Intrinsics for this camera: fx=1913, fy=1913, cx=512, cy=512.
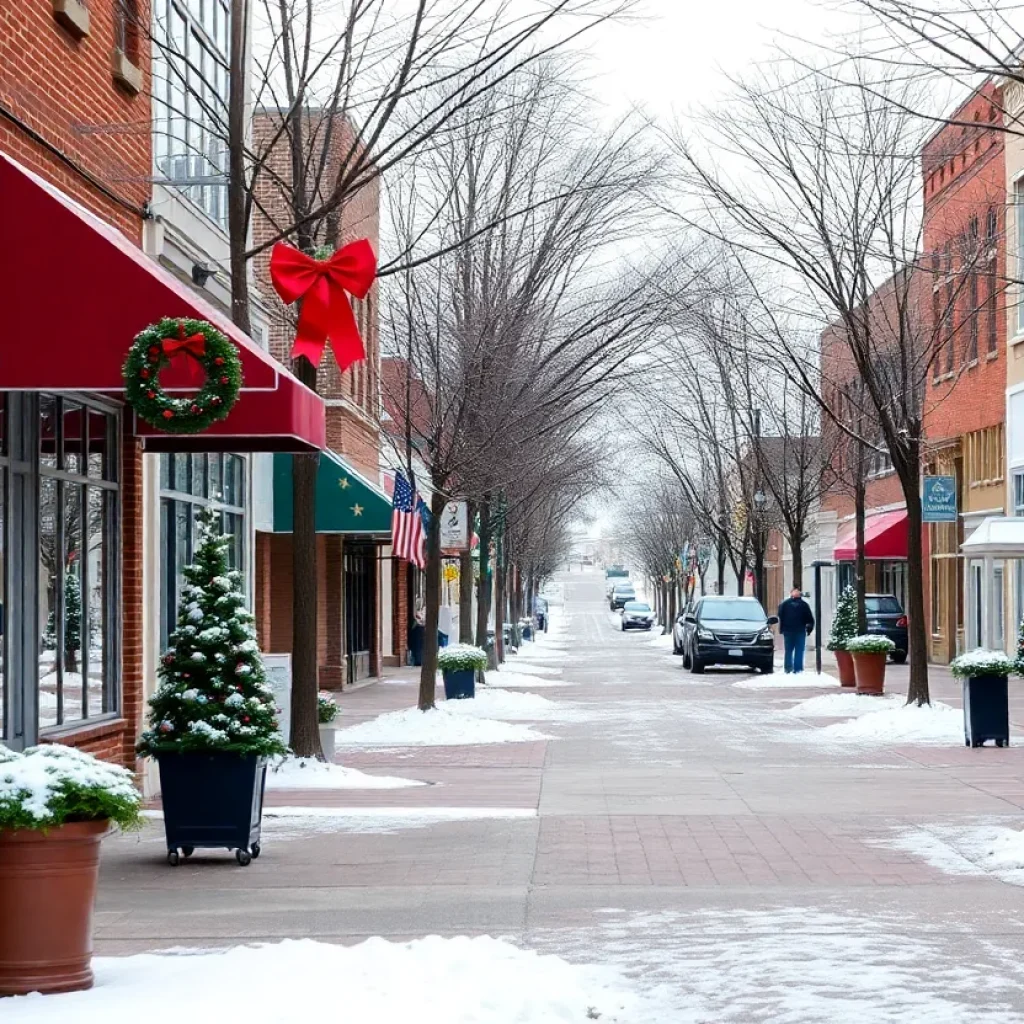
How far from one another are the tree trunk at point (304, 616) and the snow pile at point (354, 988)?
8.45 m

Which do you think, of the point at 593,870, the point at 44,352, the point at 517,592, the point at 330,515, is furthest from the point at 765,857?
the point at 517,592

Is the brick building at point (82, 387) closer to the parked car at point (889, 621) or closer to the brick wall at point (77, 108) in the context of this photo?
the brick wall at point (77, 108)

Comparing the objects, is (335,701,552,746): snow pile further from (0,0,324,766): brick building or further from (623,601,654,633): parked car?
(623,601,654,633): parked car

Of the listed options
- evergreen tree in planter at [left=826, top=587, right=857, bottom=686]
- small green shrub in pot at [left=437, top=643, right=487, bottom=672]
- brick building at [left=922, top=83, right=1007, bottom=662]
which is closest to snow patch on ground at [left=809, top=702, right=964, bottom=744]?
small green shrub in pot at [left=437, top=643, right=487, bottom=672]

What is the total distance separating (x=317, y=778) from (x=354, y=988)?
944cm

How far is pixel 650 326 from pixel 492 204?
9.90 ft

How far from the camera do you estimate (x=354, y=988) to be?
741 cm

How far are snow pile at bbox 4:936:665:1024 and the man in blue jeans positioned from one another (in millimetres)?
30973

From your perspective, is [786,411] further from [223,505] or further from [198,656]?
[198,656]

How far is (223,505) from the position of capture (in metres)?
20.1

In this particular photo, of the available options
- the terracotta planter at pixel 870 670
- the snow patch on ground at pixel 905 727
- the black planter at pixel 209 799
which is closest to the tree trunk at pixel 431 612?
the snow patch on ground at pixel 905 727

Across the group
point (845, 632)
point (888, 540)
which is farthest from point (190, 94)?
point (888, 540)

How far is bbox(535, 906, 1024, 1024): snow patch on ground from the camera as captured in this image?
756cm

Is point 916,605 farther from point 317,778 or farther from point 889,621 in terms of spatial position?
point 889,621
